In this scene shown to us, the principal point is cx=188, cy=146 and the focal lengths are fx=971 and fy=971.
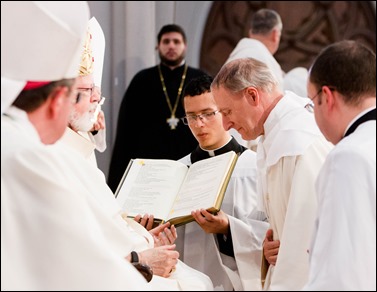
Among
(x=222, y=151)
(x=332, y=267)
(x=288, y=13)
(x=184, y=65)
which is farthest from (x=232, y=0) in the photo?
(x=332, y=267)

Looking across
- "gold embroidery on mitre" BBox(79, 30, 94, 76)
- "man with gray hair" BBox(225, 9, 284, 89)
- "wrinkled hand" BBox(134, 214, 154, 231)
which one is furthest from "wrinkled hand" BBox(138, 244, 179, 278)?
"man with gray hair" BBox(225, 9, 284, 89)

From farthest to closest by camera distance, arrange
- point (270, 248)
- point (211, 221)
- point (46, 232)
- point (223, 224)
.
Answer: point (223, 224), point (211, 221), point (270, 248), point (46, 232)

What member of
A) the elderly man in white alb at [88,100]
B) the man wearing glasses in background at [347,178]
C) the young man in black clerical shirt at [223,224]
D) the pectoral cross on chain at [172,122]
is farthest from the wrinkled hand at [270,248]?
the pectoral cross on chain at [172,122]

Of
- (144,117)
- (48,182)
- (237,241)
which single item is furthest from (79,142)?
(144,117)

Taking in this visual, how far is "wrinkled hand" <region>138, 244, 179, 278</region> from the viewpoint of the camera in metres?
4.44

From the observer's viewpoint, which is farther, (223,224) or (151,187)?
(151,187)

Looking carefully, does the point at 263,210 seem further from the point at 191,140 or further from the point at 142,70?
the point at 142,70

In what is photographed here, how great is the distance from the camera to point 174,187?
16.8 feet

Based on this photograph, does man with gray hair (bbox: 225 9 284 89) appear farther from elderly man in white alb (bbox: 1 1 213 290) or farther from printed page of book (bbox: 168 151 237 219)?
elderly man in white alb (bbox: 1 1 213 290)

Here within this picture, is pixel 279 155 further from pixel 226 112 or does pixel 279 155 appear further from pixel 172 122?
pixel 172 122

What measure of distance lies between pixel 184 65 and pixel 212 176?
151 inches

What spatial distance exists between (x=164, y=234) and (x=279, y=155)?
839mm

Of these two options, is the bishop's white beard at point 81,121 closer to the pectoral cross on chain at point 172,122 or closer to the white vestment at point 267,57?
the pectoral cross on chain at point 172,122

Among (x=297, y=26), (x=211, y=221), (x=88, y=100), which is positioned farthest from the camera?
(x=297, y=26)
